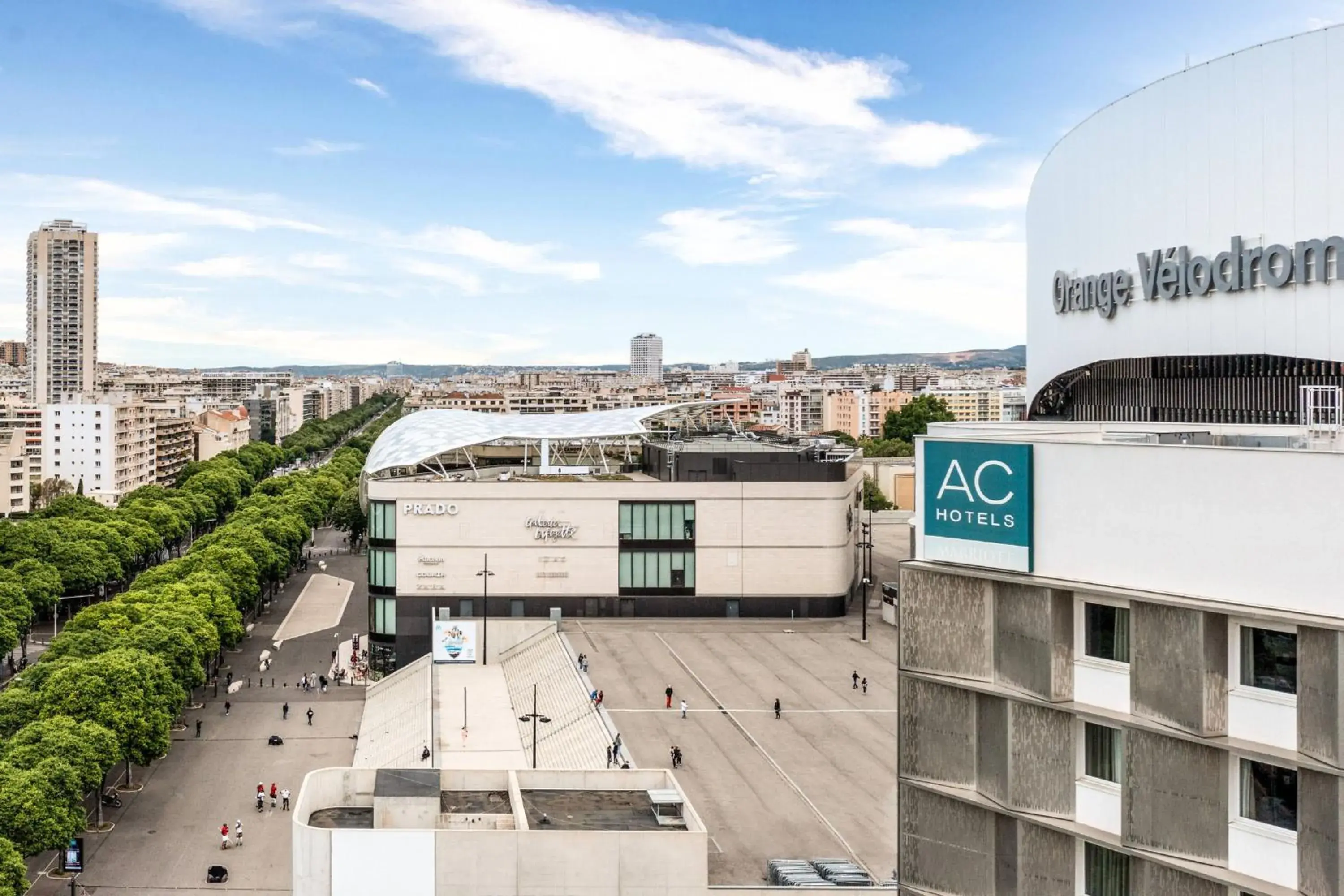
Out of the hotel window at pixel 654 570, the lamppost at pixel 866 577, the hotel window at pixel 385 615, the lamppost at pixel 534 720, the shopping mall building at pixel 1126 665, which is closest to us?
the shopping mall building at pixel 1126 665

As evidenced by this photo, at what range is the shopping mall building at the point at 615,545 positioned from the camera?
242 ft

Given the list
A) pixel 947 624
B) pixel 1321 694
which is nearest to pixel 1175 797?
pixel 1321 694

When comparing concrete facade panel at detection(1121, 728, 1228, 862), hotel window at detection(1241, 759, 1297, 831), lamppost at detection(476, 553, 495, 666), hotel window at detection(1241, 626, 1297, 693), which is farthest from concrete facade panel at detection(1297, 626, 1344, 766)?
lamppost at detection(476, 553, 495, 666)

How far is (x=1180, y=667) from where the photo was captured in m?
15.1

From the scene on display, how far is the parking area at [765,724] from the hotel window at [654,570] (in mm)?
1981

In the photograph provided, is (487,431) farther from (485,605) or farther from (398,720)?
(398,720)

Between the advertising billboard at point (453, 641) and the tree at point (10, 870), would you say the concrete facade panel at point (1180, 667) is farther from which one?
the advertising billboard at point (453, 641)

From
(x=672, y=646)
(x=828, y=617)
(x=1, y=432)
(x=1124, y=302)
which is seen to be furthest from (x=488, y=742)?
(x=1, y=432)

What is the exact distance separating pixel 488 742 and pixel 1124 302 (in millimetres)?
31703

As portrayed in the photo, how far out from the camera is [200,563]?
8312cm

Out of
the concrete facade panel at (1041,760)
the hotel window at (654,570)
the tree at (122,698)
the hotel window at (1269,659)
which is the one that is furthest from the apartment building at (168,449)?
the hotel window at (1269,659)

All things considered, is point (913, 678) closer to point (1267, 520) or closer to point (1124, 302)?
point (1267, 520)

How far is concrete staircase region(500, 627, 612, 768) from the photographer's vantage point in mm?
50219

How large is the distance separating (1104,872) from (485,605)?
58.4 meters
